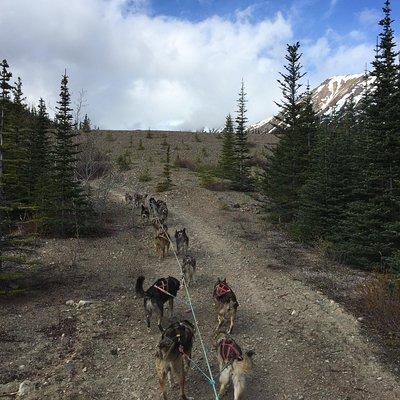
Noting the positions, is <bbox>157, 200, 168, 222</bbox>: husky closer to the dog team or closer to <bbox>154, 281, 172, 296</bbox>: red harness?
<bbox>154, 281, 172, 296</bbox>: red harness

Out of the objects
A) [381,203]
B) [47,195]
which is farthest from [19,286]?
[381,203]

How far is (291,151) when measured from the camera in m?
20.1

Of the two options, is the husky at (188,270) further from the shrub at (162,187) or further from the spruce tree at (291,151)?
the shrub at (162,187)

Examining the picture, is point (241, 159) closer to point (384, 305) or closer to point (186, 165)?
point (186, 165)

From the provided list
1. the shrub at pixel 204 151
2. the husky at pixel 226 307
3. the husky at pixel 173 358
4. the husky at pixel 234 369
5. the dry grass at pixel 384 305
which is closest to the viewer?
the husky at pixel 234 369

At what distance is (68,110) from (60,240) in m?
5.69

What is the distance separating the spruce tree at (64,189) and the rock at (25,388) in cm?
1079

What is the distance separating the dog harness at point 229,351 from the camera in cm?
618

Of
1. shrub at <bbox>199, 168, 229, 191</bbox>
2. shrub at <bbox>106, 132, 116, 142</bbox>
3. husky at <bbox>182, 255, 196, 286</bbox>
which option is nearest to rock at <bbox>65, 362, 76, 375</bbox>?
husky at <bbox>182, 255, 196, 286</bbox>

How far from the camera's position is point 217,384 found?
6906 mm

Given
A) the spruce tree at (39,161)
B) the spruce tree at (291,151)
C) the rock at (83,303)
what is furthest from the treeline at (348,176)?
the spruce tree at (39,161)

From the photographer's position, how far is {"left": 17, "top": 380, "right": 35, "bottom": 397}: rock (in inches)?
259

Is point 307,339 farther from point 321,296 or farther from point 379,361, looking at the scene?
point 321,296

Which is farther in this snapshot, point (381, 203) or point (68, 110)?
point (68, 110)
